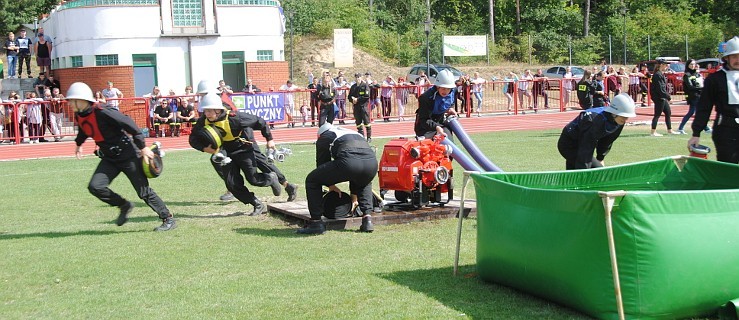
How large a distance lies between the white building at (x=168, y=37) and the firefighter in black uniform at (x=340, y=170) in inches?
963

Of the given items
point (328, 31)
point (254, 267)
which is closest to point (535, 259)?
point (254, 267)

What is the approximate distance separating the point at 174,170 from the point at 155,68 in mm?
16909

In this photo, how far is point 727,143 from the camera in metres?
8.73

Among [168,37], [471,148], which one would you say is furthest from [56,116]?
[471,148]

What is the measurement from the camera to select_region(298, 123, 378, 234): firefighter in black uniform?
30.5 ft

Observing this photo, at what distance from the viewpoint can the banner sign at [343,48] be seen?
4534 centimetres

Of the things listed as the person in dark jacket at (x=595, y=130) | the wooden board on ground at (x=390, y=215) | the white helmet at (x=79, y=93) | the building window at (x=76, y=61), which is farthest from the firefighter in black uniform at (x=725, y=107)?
the building window at (x=76, y=61)

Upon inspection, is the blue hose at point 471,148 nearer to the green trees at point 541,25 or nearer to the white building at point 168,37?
the white building at point 168,37

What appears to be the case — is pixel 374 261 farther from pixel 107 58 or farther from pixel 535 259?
pixel 107 58

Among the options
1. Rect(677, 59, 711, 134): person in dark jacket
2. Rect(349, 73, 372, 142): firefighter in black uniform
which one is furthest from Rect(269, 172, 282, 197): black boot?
Rect(677, 59, 711, 134): person in dark jacket

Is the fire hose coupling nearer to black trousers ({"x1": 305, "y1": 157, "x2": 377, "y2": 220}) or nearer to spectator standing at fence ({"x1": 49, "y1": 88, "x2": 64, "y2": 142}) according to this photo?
black trousers ({"x1": 305, "y1": 157, "x2": 377, "y2": 220})

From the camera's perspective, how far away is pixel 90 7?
105 ft

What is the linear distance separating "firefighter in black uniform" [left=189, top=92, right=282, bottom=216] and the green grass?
44 centimetres

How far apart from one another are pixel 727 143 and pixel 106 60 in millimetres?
27645
